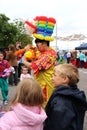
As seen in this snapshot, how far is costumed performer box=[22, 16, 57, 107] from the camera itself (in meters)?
4.96

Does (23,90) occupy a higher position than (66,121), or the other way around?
(23,90)

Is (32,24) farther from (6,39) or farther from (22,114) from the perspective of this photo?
(6,39)

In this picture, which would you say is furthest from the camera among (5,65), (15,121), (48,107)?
(5,65)

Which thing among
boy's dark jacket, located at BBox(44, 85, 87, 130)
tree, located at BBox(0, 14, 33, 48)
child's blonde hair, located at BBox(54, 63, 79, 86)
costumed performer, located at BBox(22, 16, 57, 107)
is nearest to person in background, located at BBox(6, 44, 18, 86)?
costumed performer, located at BBox(22, 16, 57, 107)

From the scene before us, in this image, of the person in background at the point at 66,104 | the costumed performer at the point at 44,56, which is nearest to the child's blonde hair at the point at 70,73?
the person in background at the point at 66,104

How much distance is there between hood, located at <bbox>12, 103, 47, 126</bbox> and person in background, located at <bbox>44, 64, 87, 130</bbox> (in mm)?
120

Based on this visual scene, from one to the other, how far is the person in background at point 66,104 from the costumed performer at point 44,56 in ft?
4.77

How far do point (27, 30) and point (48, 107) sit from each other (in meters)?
1.87

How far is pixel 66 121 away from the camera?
3.20 meters

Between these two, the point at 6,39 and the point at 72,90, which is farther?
the point at 6,39

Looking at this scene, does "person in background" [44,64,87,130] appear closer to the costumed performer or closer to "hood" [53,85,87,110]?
"hood" [53,85,87,110]

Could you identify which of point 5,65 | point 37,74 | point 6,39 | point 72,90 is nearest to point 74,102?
point 72,90

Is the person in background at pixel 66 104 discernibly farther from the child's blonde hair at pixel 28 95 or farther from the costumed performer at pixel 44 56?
the costumed performer at pixel 44 56

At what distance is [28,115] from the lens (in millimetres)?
3195
